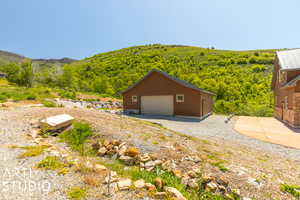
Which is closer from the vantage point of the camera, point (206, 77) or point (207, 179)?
point (207, 179)

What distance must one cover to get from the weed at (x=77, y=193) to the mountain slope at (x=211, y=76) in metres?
19.4

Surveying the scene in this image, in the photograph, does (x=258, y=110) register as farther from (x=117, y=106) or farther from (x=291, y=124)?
(x=117, y=106)

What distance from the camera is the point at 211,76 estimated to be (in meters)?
30.5

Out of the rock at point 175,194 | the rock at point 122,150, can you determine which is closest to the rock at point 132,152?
the rock at point 122,150

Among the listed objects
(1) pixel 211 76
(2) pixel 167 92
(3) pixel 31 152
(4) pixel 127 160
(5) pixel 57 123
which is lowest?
(4) pixel 127 160

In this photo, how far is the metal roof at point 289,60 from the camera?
35.4ft

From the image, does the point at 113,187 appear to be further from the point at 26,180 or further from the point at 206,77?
the point at 206,77

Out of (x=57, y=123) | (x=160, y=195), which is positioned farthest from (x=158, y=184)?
(x=57, y=123)

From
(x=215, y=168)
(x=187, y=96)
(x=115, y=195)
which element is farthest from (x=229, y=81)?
(x=115, y=195)

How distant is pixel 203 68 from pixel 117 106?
2613cm

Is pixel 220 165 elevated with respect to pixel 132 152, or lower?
lower

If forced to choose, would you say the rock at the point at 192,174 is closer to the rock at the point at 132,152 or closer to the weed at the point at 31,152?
the rock at the point at 132,152

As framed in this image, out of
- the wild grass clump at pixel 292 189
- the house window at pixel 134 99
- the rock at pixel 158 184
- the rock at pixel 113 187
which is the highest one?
the house window at pixel 134 99

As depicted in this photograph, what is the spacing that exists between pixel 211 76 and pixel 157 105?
21.2m
